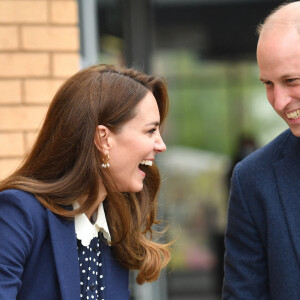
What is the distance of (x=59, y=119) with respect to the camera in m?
2.88

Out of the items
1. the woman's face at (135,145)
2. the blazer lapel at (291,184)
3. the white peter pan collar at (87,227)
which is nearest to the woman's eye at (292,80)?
the blazer lapel at (291,184)

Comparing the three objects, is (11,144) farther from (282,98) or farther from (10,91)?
(282,98)

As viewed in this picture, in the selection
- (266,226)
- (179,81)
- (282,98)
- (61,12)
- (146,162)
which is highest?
(61,12)

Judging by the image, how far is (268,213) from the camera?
10.0 ft

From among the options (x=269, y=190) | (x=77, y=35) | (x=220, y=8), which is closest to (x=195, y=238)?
(x=220, y=8)

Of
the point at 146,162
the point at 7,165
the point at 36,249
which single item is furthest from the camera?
the point at 7,165

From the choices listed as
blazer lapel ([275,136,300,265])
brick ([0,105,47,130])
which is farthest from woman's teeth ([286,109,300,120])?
brick ([0,105,47,130])

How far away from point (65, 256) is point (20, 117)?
163 centimetres

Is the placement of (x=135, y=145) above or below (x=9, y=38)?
below

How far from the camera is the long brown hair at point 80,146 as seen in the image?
2836mm

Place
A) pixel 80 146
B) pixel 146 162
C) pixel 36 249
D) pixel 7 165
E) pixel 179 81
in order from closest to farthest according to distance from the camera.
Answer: pixel 36 249
pixel 80 146
pixel 146 162
pixel 7 165
pixel 179 81

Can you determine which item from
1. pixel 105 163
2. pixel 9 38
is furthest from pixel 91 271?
pixel 9 38

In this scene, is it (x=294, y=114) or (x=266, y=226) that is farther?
(x=266, y=226)

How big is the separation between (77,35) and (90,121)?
64.7 inches
